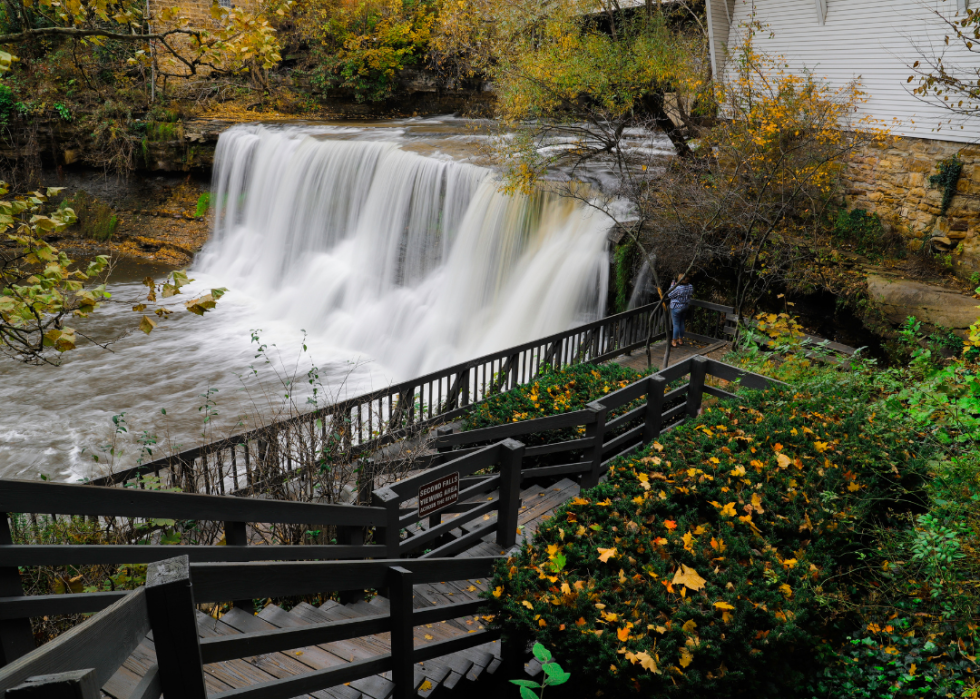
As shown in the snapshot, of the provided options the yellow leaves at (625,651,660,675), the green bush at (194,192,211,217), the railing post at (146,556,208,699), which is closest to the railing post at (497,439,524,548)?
the yellow leaves at (625,651,660,675)

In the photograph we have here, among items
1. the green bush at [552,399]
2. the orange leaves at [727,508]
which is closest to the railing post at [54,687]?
the orange leaves at [727,508]

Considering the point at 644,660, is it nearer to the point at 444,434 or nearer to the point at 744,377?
the point at 444,434

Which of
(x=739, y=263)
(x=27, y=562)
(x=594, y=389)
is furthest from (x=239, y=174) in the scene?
(x=27, y=562)

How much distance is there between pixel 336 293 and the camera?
17641mm

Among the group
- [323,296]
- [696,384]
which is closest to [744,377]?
[696,384]

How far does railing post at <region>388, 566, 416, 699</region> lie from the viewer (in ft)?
10.3

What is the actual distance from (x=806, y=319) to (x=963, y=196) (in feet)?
10.4

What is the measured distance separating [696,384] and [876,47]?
32.5 feet

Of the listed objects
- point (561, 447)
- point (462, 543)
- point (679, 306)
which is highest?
point (561, 447)

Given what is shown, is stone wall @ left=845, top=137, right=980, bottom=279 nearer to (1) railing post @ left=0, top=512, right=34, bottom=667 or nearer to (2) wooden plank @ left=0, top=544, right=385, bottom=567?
(2) wooden plank @ left=0, top=544, right=385, bottom=567

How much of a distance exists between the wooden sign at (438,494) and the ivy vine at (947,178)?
445 inches

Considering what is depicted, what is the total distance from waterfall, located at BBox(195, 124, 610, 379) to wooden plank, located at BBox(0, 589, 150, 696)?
457 inches

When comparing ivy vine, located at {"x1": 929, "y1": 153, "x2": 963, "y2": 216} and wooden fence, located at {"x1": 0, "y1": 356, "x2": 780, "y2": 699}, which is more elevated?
ivy vine, located at {"x1": 929, "y1": 153, "x2": 963, "y2": 216}

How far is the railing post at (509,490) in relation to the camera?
4805 millimetres
